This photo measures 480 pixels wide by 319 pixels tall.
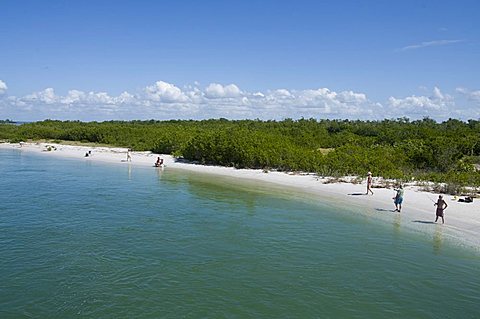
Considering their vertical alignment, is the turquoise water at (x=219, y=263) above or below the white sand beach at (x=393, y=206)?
below

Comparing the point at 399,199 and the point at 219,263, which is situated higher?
the point at 399,199

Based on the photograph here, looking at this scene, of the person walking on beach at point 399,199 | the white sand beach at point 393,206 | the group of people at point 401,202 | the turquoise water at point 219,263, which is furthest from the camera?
the person walking on beach at point 399,199

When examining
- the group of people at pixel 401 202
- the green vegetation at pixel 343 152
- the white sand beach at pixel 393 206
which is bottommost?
the white sand beach at pixel 393 206

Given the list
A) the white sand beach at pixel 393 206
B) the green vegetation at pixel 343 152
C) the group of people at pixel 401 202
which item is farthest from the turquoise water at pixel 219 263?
the green vegetation at pixel 343 152

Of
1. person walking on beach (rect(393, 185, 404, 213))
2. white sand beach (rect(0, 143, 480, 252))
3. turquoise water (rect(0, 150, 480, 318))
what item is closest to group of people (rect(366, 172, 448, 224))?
person walking on beach (rect(393, 185, 404, 213))

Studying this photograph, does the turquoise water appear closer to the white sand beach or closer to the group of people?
the white sand beach

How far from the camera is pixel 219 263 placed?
55.7 feet

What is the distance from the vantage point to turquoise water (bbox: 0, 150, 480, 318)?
13.3 metres

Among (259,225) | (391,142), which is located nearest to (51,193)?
(259,225)

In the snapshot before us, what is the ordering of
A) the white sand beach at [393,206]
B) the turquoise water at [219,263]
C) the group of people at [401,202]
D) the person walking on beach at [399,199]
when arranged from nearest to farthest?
the turquoise water at [219,263], the white sand beach at [393,206], the group of people at [401,202], the person walking on beach at [399,199]

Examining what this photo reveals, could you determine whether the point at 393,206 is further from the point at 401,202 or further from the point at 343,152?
the point at 343,152

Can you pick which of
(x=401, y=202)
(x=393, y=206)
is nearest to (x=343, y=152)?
(x=393, y=206)

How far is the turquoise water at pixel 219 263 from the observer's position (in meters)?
13.3

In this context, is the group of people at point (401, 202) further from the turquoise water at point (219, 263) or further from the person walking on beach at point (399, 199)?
the turquoise water at point (219, 263)
